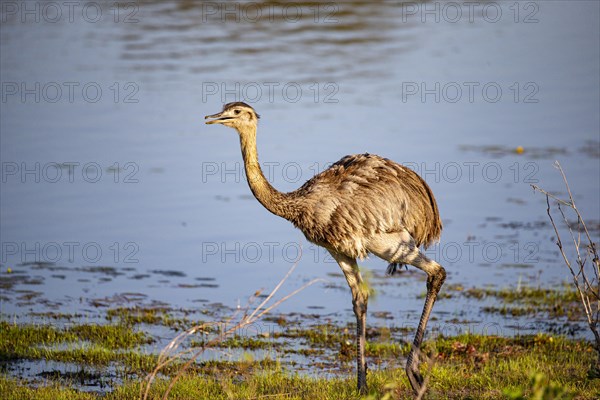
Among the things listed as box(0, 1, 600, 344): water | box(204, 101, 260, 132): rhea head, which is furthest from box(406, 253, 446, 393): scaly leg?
box(0, 1, 600, 344): water

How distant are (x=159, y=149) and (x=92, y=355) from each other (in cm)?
809

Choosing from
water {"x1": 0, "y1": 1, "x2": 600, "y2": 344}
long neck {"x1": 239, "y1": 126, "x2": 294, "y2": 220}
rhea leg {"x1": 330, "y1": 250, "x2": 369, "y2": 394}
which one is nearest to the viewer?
long neck {"x1": 239, "y1": 126, "x2": 294, "y2": 220}

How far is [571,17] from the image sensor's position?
27.9 m

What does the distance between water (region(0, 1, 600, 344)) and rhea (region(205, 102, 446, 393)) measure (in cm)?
298

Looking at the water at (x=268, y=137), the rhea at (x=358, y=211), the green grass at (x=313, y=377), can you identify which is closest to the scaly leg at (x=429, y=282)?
the rhea at (x=358, y=211)

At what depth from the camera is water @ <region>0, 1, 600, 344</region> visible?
13.0 metres

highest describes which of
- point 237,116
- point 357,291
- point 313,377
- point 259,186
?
point 237,116

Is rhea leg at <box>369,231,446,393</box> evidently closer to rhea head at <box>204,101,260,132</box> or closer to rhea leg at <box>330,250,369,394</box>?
rhea leg at <box>330,250,369,394</box>

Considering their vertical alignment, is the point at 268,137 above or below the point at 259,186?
above

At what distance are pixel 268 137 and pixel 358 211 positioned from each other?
33.3 ft

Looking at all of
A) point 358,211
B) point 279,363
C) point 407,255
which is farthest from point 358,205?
point 279,363

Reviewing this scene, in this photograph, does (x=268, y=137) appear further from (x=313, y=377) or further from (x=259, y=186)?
(x=259, y=186)

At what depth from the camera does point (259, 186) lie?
27.3 feet

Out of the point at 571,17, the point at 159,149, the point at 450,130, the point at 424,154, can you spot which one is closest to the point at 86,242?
the point at 159,149
